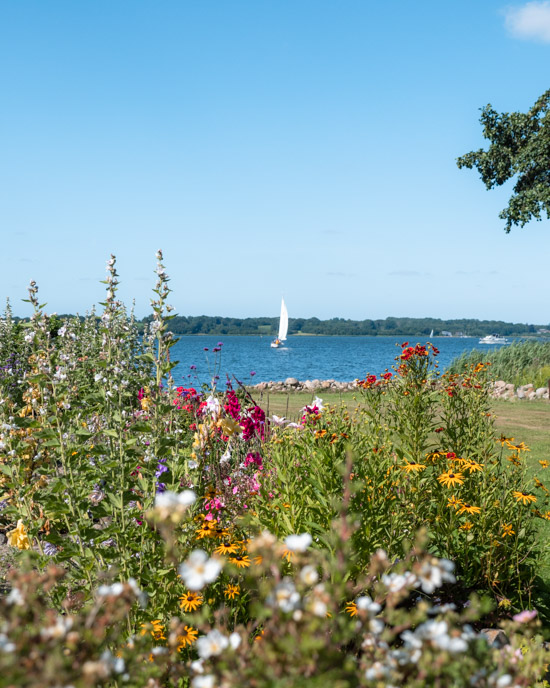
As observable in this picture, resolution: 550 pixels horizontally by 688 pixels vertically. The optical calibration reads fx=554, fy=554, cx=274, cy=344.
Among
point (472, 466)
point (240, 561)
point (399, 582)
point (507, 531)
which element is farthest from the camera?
point (472, 466)

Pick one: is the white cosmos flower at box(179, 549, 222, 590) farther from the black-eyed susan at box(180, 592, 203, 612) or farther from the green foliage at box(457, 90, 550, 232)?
the green foliage at box(457, 90, 550, 232)

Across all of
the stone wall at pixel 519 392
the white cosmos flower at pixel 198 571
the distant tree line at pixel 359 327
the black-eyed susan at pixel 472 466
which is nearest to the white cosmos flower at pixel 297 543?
the white cosmos flower at pixel 198 571

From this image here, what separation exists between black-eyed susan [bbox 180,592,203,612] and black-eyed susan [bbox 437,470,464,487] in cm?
176

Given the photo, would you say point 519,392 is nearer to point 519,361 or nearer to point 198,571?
point 519,361

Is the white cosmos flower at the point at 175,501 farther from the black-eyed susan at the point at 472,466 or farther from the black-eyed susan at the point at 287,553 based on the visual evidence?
the black-eyed susan at the point at 472,466

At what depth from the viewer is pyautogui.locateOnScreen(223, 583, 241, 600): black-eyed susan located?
8.90ft

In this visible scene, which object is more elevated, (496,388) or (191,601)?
(191,601)

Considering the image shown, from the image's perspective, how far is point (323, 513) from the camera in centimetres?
293

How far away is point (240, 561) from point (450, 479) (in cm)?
159

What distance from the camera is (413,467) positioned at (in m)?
3.68

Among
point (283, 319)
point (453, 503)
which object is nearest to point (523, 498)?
point (453, 503)

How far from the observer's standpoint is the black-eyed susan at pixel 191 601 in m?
A: 2.52

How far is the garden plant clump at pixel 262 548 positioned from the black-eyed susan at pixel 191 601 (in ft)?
0.07

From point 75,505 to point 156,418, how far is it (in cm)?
61
